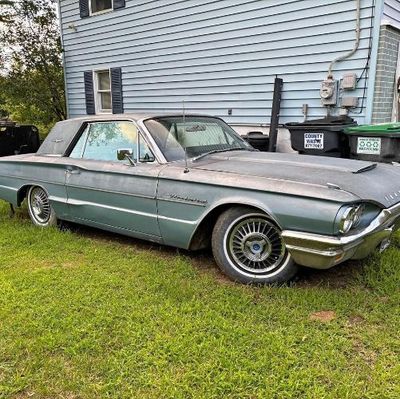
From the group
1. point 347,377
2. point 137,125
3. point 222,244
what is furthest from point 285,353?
point 137,125

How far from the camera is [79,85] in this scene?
12023 mm

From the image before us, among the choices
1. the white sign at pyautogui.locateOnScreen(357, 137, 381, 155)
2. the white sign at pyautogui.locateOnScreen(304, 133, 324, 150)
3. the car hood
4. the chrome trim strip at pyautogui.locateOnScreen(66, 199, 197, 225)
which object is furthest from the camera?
the white sign at pyautogui.locateOnScreen(304, 133, 324, 150)

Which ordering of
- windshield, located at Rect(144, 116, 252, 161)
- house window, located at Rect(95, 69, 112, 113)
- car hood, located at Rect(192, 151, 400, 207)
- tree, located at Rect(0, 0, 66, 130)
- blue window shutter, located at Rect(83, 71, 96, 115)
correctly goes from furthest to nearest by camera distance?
tree, located at Rect(0, 0, 66, 130) < blue window shutter, located at Rect(83, 71, 96, 115) < house window, located at Rect(95, 69, 112, 113) < windshield, located at Rect(144, 116, 252, 161) < car hood, located at Rect(192, 151, 400, 207)

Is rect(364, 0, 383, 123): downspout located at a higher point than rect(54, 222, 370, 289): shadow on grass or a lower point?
higher

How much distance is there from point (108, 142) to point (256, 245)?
2.00 metres

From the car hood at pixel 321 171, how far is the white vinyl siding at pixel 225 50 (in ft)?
11.2

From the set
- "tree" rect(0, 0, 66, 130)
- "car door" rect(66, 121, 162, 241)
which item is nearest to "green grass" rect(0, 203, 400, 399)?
"car door" rect(66, 121, 162, 241)

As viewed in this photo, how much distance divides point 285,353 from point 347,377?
358mm

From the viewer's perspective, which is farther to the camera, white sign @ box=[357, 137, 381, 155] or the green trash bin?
white sign @ box=[357, 137, 381, 155]

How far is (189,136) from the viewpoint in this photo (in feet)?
13.3

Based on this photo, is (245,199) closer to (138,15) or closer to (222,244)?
(222,244)

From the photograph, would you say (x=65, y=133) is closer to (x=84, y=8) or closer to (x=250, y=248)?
(x=250, y=248)

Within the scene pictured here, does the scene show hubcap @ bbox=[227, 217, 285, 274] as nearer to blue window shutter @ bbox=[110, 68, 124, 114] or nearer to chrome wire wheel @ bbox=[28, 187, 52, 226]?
chrome wire wheel @ bbox=[28, 187, 52, 226]

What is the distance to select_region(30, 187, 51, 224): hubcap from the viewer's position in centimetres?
484
